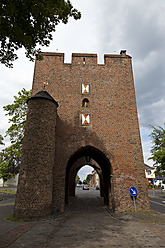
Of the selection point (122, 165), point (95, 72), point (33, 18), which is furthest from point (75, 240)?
point (95, 72)

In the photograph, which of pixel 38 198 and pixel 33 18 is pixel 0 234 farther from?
pixel 33 18

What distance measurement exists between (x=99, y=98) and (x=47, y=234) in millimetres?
9711

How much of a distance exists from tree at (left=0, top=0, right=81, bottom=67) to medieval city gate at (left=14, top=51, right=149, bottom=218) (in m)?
4.78

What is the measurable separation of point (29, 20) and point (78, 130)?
7.74 meters

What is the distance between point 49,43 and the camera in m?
6.53

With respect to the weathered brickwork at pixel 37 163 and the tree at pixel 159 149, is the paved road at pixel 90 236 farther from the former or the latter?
the tree at pixel 159 149

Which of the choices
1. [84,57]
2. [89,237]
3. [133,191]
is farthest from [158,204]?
[84,57]

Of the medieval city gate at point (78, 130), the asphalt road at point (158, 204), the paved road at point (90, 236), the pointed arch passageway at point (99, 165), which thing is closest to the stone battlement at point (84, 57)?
the medieval city gate at point (78, 130)

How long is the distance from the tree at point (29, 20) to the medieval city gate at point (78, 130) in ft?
15.7

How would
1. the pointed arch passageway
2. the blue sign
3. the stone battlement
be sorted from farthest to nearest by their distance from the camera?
the stone battlement
the pointed arch passageway
the blue sign

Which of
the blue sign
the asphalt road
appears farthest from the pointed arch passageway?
the asphalt road

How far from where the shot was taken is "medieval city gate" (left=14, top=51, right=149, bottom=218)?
31.0ft

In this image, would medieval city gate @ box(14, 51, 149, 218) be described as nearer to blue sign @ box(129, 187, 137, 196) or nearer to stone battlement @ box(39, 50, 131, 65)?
stone battlement @ box(39, 50, 131, 65)

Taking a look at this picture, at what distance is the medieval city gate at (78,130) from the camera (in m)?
9.45
